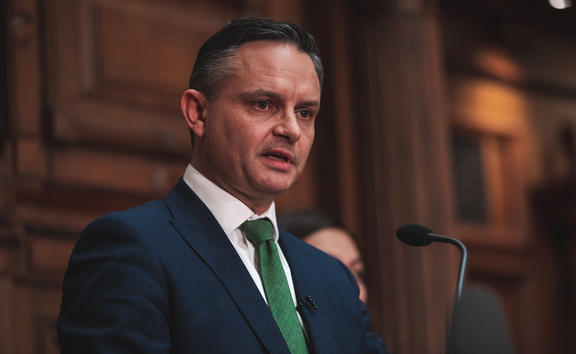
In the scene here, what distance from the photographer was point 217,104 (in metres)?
1.80

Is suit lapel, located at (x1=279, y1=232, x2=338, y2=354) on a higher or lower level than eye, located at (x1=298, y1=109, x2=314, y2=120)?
lower

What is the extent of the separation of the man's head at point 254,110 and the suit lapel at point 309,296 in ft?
0.52

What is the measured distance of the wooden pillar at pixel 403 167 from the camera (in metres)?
4.17

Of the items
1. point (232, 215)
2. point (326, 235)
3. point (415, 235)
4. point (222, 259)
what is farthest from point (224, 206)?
point (326, 235)

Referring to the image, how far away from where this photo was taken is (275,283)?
1758 mm

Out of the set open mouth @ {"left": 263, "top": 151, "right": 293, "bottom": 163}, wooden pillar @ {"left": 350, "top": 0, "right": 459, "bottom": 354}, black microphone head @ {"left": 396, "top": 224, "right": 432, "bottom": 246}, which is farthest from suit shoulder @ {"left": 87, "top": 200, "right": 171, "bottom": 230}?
wooden pillar @ {"left": 350, "top": 0, "right": 459, "bottom": 354}

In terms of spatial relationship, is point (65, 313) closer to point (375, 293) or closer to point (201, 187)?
point (201, 187)

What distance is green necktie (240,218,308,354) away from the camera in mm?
1705

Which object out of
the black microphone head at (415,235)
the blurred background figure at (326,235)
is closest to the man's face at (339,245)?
the blurred background figure at (326,235)

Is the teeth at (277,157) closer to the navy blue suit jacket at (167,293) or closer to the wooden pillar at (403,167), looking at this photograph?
the navy blue suit jacket at (167,293)

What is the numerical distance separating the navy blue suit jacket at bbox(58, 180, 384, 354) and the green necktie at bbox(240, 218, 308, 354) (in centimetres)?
5

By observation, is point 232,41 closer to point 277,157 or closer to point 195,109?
point 195,109

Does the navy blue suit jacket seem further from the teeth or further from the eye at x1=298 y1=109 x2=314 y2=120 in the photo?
the eye at x1=298 y1=109 x2=314 y2=120

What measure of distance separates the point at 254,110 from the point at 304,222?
1.37 meters
